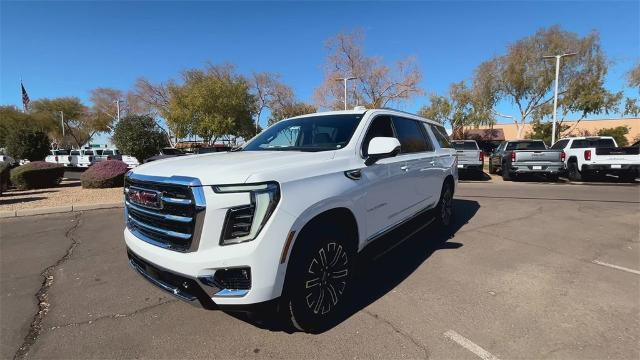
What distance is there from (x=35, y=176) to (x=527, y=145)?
19795mm

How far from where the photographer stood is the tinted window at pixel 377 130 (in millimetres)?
3702

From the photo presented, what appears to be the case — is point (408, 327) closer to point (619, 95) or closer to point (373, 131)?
point (373, 131)

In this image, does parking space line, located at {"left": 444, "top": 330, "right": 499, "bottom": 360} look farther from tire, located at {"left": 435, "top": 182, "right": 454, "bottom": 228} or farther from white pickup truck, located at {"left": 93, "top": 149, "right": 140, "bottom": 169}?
white pickup truck, located at {"left": 93, "top": 149, "right": 140, "bottom": 169}

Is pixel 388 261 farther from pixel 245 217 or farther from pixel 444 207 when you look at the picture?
pixel 245 217

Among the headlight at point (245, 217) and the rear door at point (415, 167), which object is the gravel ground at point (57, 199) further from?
the headlight at point (245, 217)

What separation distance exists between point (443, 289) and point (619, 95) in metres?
38.2

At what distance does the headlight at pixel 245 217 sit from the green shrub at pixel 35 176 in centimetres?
1370

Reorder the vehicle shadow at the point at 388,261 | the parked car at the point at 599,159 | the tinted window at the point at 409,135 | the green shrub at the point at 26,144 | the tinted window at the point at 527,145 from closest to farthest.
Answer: the vehicle shadow at the point at 388,261, the tinted window at the point at 409,135, the parked car at the point at 599,159, the tinted window at the point at 527,145, the green shrub at the point at 26,144

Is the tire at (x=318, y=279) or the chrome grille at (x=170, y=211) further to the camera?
the tire at (x=318, y=279)

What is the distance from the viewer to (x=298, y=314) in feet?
9.32

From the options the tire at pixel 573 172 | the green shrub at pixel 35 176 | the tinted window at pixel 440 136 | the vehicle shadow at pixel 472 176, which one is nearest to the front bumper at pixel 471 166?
the vehicle shadow at pixel 472 176

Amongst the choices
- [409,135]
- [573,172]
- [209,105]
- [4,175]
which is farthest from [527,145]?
[209,105]

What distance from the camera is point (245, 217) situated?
248 cm

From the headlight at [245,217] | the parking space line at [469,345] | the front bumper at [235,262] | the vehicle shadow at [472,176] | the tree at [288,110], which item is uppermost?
the tree at [288,110]
